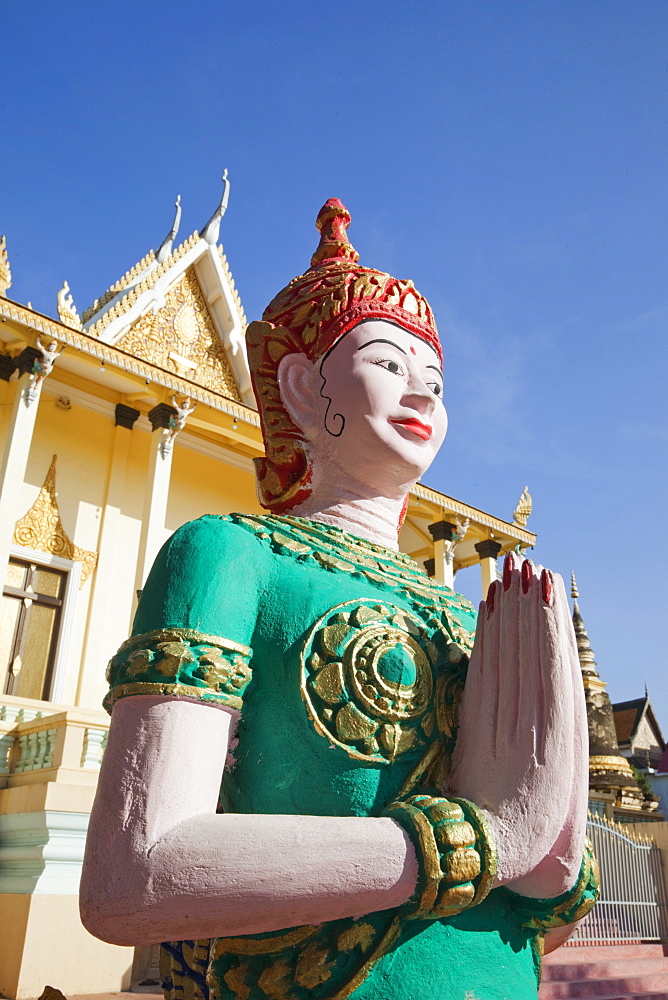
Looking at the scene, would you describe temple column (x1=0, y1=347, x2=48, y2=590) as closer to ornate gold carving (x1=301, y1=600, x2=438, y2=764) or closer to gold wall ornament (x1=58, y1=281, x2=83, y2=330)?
gold wall ornament (x1=58, y1=281, x2=83, y2=330)

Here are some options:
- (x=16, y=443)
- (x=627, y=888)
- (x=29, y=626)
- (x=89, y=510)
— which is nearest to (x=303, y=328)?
(x=16, y=443)

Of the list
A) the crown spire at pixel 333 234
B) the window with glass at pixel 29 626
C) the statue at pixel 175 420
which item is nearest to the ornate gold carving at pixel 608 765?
the statue at pixel 175 420

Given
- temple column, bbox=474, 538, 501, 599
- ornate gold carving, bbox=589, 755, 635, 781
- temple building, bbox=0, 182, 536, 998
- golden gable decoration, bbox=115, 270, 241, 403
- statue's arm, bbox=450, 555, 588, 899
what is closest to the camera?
statue's arm, bbox=450, 555, 588, 899

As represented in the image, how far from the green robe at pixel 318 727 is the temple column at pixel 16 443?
6.91 m

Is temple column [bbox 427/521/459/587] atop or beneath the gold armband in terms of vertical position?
atop

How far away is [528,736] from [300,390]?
0.91 meters

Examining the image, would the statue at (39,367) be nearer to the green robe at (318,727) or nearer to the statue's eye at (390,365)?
the statue's eye at (390,365)

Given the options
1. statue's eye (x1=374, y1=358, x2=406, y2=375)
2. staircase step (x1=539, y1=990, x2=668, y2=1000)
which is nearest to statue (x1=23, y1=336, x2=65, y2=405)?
staircase step (x1=539, y1=990, x2=668, y2=1000)

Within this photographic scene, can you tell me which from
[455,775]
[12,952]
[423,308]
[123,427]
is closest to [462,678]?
[455,775]

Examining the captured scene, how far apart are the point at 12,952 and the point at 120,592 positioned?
203 inches

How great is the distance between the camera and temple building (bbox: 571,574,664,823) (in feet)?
40.7

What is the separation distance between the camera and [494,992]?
1.15 meters

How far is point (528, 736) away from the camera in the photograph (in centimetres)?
116

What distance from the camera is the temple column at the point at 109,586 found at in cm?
902
